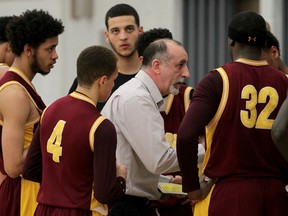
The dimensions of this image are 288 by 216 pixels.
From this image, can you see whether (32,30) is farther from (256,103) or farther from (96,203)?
(256,103)

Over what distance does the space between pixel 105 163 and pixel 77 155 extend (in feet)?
0.69

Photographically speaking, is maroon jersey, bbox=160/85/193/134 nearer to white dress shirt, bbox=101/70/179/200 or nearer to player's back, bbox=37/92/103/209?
white dress shirt, bbox=101/70/179/200

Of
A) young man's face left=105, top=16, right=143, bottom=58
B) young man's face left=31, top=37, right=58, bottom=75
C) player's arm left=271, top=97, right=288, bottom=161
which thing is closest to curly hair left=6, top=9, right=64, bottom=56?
young man's face left=31, top=37, right=58, bottom=75

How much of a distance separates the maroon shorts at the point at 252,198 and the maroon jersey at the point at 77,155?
64cm

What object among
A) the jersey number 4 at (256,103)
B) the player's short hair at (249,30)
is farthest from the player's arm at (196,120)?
the player's short hair at (249,30)

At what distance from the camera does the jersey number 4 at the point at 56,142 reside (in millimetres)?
6070

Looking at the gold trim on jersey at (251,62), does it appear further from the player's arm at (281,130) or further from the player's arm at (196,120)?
the player's arm at (281,130)

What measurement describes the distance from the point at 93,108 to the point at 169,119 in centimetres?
110

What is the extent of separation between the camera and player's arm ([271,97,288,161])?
5.70 m

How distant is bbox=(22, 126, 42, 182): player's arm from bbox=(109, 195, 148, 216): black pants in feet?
1.89

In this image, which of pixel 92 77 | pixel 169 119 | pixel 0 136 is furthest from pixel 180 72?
pixel 0 136

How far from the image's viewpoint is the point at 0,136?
7.00 metres

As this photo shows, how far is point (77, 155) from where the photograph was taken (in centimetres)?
600

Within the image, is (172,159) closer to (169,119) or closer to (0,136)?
(169,119)
